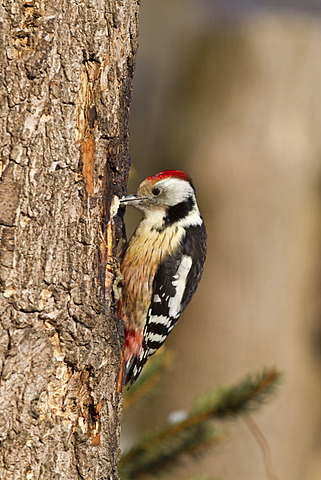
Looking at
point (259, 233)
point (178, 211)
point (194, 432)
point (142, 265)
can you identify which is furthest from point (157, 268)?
point (259, 233)

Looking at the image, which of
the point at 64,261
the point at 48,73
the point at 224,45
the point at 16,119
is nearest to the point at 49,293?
the point at 64,261

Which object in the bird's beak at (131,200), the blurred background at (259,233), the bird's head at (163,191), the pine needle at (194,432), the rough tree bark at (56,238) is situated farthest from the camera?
the blurred background at (259,233)

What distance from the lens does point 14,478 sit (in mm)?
2041

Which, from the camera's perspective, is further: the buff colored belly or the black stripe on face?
the black stripe on face

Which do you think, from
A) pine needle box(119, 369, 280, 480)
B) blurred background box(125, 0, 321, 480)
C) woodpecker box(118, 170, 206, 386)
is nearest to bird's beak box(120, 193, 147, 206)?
woodpecker box(118, 170, 206, 386)

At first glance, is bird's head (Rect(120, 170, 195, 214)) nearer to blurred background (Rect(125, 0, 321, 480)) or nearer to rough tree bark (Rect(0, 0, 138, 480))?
rough tree bark (Rect(0, 0, 138, 480))

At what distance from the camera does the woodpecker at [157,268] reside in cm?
327

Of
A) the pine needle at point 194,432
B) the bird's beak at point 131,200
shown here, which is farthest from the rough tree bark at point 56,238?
the pine needle at point 194,432

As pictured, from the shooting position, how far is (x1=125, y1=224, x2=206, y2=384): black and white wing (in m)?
3.30

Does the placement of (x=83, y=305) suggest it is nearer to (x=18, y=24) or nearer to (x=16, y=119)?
(x=16, y=119)

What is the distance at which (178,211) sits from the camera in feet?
11.3

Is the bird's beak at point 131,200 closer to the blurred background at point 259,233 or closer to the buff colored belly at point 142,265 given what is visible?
the buff colored belly at point 142,265

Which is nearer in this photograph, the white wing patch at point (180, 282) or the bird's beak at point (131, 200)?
the bird's beak at point (131, 200)

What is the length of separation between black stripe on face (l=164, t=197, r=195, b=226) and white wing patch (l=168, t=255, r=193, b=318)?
0.65 feet
